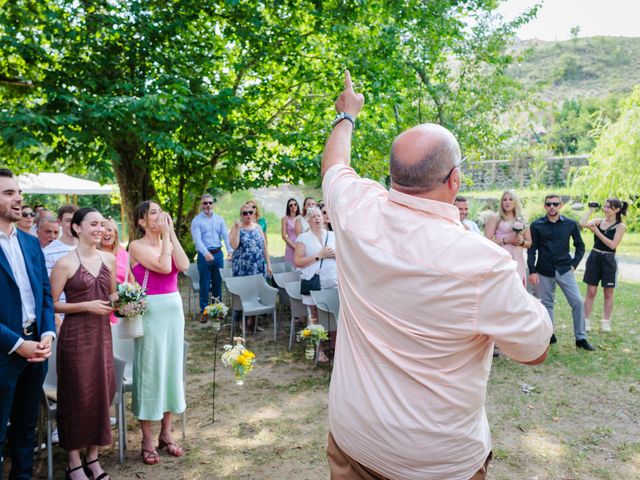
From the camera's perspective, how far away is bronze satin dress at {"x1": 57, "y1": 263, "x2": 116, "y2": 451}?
→ 3.79 meters

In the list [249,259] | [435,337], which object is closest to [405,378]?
[435,337]

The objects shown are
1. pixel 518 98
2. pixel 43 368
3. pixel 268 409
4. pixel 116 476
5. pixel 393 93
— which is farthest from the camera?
pixel 518 98

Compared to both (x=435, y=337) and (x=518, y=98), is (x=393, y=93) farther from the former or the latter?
(x=435, y=337)

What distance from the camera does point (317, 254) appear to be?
22.7 feet

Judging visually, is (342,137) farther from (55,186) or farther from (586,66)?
(586,66)

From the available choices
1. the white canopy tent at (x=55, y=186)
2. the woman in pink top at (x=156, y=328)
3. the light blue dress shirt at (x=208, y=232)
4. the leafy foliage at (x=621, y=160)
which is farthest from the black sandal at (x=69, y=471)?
the leafy foliage at (x=621, y=160)

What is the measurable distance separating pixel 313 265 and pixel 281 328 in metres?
2.03

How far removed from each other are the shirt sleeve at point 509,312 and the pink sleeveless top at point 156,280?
327 cm

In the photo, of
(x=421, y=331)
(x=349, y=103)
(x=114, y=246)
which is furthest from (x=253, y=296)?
(x=421, y=331)

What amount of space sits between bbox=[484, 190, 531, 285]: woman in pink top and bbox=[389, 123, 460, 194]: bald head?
5.45 meters

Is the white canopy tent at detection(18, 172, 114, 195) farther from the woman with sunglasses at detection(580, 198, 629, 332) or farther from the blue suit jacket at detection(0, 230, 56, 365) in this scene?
the blue suit jacket at detection(0, 230, 56, 365)

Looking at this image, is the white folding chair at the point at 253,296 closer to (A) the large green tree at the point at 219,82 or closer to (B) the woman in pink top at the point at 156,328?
(A) the large green tree at the point at 219,82

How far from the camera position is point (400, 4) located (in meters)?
11.9

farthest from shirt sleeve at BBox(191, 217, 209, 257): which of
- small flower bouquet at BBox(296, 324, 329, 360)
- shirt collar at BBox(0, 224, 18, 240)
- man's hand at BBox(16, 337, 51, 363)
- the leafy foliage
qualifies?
the leafy foliage
